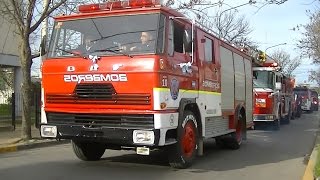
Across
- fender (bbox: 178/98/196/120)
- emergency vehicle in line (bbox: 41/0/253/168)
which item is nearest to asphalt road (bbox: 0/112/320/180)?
emergency vehicle in line (bbox: 41/0/253/168)

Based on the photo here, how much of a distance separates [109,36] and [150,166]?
2901 mm

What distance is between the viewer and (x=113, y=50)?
31.2 feet

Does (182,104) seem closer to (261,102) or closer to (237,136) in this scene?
(237,136)

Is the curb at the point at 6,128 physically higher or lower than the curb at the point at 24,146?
higher

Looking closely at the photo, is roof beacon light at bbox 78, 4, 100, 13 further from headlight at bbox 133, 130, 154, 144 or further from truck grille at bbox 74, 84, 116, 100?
headlight at bbox 133, 130, 154, 144

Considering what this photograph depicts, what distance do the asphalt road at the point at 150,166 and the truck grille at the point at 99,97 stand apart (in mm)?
1337

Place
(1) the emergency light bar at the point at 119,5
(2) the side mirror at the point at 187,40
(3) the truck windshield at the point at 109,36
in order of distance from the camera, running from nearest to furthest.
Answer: (3) the truck windshield at the point at 109,36 → (1) the emergency light bar at the point at 119,5 → (2) the side mirror at the point at 187,40

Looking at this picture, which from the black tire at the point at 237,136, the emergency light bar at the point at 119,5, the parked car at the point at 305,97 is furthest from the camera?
the parked car at the point at 305,97

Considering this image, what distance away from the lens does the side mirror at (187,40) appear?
10.1 meters

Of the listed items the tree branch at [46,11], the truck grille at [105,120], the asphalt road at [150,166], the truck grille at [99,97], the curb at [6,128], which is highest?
the tree branch at [46,11]

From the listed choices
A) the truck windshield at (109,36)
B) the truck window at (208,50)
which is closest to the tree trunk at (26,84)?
the truck windshield at (109,36)

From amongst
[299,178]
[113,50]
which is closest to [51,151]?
→ [113,50]

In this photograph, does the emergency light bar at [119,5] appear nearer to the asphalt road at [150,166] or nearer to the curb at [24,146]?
the asphalt road at [150,166]

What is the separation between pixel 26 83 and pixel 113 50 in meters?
6.45
